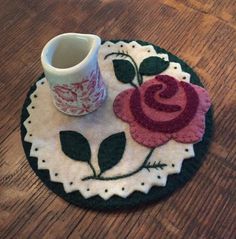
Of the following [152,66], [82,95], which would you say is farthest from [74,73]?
[152,66]

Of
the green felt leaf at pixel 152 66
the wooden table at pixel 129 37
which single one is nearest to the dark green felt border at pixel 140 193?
the wooden table at pixel 129 37

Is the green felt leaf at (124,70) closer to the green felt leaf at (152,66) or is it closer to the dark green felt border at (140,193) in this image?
the green felt leaf at (152,66)

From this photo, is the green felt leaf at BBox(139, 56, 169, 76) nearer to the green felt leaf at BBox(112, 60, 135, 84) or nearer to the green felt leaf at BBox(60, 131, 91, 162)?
the green felt leaf at BBox(112, 60, 135, 84)

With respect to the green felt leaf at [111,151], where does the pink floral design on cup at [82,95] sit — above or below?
above

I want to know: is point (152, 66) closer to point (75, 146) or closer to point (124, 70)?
point (124, 70)

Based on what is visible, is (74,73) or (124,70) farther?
(124,70)

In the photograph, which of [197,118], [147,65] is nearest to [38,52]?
[147,65]
